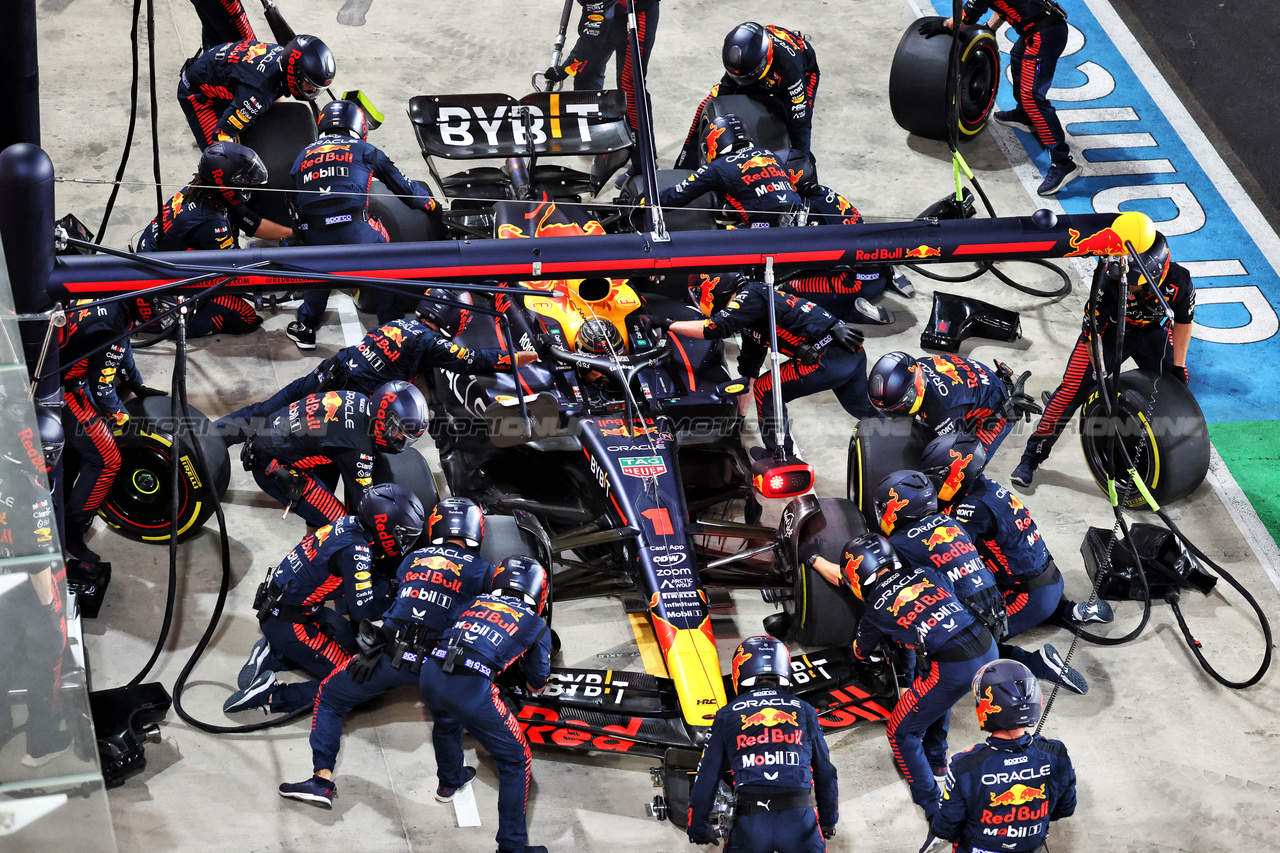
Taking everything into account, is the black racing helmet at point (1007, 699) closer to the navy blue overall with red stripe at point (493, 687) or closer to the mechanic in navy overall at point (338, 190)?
the navy blue overall with red stripe at point (493, 687)

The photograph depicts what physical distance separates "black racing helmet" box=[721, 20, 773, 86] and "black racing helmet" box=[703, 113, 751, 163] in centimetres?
69

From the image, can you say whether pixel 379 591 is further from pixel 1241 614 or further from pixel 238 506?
pixel 1241 614

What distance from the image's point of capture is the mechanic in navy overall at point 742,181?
8.95 meters

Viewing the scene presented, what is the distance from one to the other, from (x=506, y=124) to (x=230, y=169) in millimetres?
1885

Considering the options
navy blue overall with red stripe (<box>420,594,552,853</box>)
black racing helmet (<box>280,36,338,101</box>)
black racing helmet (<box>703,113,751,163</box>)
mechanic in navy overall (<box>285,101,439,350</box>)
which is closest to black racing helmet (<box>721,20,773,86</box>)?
black racing helmet (<box>703,113,751,163</box>)

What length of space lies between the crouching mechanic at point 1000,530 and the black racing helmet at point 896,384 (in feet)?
1.01

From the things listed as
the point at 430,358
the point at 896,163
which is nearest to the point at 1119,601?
the point at 430,358

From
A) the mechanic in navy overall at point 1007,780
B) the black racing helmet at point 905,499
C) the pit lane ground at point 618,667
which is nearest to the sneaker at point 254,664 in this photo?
the pit lane ground at point 618,667

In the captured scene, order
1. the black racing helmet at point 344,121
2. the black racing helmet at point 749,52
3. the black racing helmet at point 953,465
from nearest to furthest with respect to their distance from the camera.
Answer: the black racing helmet at point 953,465 → the black racing helmet at point 344,121 → the black racing helmet at point 749,52

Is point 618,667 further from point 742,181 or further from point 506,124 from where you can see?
point 506,124

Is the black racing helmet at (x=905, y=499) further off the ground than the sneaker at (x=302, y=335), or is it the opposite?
the black racing helmet at (x=905, y=499)

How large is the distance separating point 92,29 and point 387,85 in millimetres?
2631

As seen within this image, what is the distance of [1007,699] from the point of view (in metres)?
5.79

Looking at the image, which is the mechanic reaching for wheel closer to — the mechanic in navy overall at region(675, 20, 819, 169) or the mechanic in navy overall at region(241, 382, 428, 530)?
the mechanic in navy overall at region(241, 382, 428, 530)
